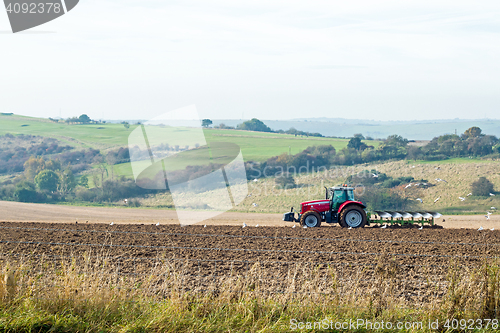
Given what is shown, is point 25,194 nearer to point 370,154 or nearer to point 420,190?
point 370,154

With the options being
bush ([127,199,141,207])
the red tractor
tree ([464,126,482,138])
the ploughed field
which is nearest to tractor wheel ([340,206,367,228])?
the red tractor

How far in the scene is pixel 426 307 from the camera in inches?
257

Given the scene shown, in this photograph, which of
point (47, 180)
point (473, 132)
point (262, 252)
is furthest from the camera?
point (473, 132)

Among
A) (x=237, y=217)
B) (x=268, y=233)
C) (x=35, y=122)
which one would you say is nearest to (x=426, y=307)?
(x=268, y=233)

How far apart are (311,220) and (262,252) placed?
253 inches

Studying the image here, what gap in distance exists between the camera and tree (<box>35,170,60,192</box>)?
38812mm

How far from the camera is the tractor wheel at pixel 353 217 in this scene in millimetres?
17531

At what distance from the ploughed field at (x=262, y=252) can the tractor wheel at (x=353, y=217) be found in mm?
374

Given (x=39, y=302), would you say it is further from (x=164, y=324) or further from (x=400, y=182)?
(x=400, y=182)

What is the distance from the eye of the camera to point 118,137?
58.4 metres

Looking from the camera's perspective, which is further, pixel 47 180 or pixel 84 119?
pixel 84 119

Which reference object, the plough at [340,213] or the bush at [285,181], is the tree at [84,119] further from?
the plough at [340,213]

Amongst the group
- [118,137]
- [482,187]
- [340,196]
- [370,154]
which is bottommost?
[482,187]

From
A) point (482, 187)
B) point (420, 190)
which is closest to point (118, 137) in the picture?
point (420, 190)
